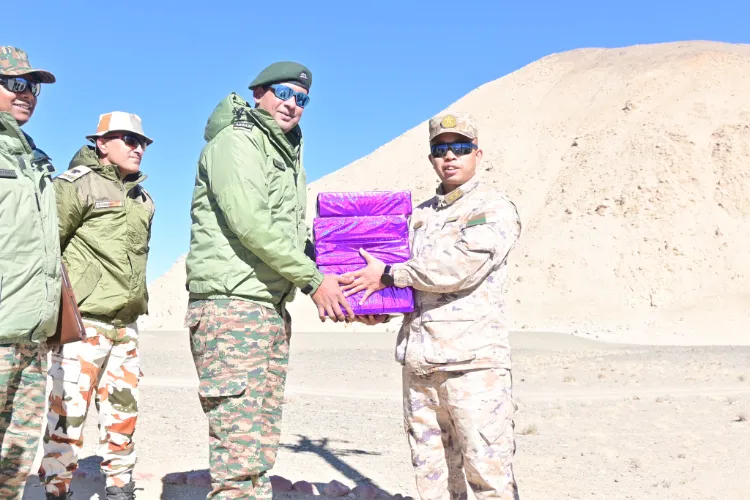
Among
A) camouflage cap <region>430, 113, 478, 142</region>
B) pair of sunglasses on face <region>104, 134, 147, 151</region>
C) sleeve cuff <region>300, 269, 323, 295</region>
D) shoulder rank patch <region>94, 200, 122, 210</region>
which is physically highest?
pair of sunglasses on face <region>104, 134, 147, 151</region>

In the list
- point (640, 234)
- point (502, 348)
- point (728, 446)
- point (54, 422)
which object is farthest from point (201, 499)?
point (640, 234)

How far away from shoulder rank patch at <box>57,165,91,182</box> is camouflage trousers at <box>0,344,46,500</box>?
1.43 metres

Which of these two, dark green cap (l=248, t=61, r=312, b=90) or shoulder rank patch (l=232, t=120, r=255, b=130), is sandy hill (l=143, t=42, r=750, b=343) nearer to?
dark green cap (l=248, t=61, r=312, b=90)

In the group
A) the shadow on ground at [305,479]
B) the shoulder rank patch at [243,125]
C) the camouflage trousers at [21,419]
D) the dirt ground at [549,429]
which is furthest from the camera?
the dirt ground at [549,429]

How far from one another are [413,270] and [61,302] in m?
1.79

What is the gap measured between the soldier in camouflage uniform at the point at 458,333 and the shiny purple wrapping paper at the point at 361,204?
0.24m

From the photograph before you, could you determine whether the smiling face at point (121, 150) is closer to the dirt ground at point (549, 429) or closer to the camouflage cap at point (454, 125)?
the camouflage cap at point (454, 125)

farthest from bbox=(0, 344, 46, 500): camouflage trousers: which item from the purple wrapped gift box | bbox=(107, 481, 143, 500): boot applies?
the purple wrapped gift box

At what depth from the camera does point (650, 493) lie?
698cm

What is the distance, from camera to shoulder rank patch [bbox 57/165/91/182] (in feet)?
16.1

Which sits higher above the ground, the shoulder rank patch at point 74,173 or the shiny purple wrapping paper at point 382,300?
the shoulder rank patch at point 74,173

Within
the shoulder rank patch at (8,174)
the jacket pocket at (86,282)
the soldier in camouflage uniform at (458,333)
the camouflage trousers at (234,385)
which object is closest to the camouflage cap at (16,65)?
the shoulder rank patch at (8,174)

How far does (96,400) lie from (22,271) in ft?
5.66

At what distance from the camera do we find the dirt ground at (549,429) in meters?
7.06
